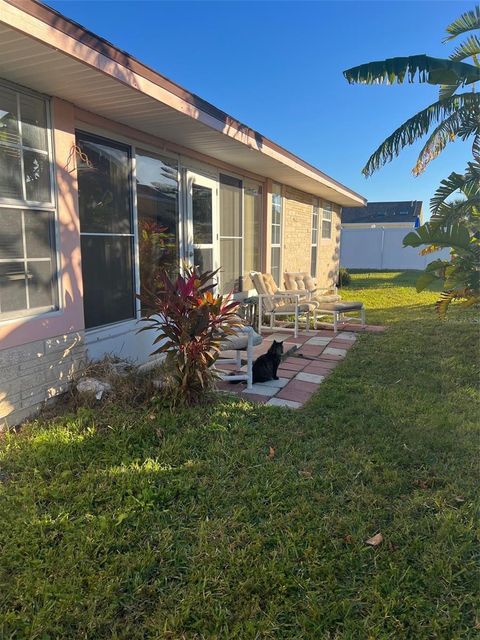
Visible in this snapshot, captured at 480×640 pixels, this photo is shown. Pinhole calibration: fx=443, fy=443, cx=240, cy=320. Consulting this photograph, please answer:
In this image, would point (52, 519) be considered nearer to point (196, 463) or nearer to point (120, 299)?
point (196, 463)

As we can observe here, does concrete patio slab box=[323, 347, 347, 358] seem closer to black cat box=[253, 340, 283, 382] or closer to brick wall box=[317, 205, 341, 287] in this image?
black cat box=[253, 340, 283, 382]

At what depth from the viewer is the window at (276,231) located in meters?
9.76

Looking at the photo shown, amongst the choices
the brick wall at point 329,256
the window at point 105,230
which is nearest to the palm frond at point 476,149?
the window at point 105,230

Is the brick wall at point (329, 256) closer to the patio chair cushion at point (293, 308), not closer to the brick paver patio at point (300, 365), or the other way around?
the brick paver patio at point (300, 365)

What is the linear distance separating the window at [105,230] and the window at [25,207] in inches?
19.7

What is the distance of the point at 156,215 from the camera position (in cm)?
579

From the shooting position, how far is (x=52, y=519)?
8.47 feet

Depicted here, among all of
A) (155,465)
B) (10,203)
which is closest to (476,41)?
(10,203)

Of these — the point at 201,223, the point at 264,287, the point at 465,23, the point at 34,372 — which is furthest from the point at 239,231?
the point at 34,372

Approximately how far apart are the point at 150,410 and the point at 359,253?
2388 cm

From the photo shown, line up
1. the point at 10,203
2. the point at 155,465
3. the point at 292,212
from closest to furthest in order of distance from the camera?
the point at 155,465
the point at 10,203
the point at 292,212

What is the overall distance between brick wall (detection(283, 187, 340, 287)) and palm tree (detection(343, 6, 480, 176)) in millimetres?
3111

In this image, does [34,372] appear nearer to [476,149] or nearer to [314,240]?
[476,149]

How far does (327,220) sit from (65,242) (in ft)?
36.7
